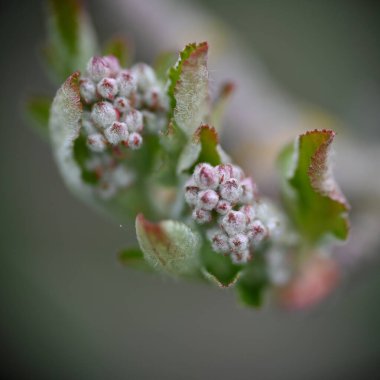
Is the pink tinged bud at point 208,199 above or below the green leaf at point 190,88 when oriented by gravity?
below

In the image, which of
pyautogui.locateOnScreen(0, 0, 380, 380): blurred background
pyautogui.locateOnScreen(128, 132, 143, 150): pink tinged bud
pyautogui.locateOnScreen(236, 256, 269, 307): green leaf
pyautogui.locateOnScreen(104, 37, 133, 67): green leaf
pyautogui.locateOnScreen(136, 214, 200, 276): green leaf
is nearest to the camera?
pyautogui.locateOnScreen(136, 214, 200, 276): green leaf

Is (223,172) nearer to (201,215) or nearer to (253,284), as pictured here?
(201,215)

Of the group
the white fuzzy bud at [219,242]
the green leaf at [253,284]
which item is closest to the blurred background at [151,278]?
the green leaf at [253,284]

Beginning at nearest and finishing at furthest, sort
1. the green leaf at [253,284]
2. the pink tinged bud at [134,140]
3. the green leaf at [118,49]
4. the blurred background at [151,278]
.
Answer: the pink tinged bud at [134,140], the green leaf at [253,284], the green leaf at [118,49], the blurred background at [151,278]

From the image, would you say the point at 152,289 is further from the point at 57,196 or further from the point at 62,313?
the point at 57,196

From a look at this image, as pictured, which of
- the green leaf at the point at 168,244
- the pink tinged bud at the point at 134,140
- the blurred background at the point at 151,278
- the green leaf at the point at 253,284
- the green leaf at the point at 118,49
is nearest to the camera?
the green leaf at the point at 168,244

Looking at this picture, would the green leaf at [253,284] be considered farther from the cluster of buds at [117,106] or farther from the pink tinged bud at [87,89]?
the pink tinged bud at [87,89]

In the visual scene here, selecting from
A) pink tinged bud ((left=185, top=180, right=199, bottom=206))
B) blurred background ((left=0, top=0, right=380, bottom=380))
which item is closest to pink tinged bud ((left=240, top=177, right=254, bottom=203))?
pink tinged bud ((left=185, top=180, right=199, bottom=206))

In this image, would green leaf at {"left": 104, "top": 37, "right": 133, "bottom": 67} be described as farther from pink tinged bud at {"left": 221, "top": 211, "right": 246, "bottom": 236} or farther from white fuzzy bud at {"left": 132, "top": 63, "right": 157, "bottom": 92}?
pink tinged bud at {"left": 221, "top": 211, "right": 246, "bottom": 236}
